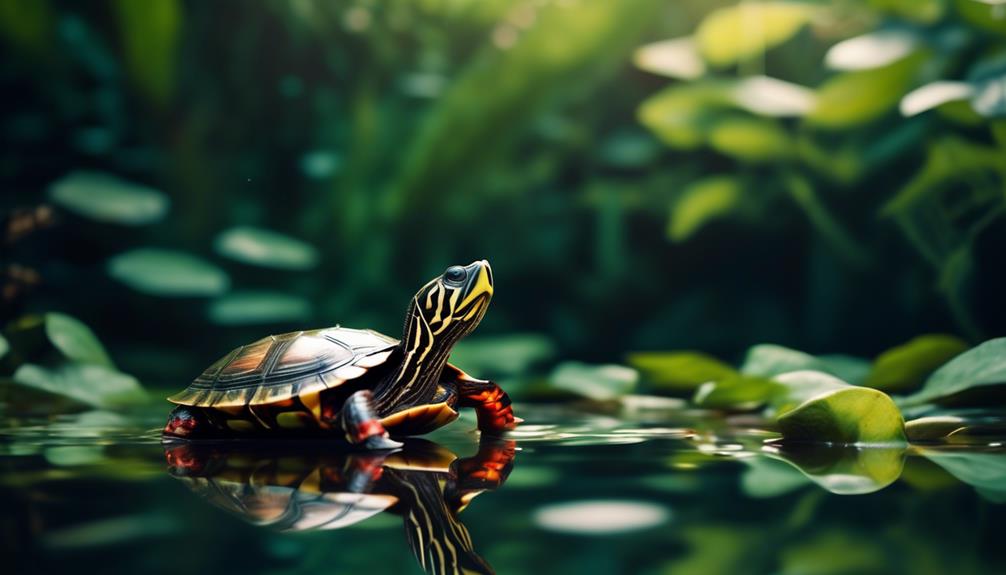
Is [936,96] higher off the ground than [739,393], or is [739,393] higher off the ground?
[936,96]

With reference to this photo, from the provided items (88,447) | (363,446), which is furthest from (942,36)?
(88,447)

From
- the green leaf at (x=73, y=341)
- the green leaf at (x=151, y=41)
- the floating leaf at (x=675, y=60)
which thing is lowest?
the green leaf at (x=73, y=341)

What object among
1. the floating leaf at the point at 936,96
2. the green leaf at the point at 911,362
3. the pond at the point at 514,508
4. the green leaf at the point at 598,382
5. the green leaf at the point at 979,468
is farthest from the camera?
the green leaf at the point at 598,382

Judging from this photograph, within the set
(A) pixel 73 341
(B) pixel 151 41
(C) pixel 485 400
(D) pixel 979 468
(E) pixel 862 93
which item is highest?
(B) pixel 151 41

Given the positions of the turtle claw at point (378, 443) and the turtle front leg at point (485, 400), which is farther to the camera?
the turtle front leg at point (485, 400)

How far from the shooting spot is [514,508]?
71 cm

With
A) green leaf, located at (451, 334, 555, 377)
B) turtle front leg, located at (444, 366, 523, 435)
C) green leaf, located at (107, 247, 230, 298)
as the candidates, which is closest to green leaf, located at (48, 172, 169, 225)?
green leaf, located at (107, 247, 230, 298)

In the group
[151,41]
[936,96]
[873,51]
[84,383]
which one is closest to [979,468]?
[936,96]

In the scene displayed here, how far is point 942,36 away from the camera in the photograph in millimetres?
2199

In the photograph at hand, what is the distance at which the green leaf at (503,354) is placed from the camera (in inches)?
97.5

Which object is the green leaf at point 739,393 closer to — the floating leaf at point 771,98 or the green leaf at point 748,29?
the floating leaf at point 771,98

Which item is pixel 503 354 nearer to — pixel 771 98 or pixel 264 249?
pixel 264 249

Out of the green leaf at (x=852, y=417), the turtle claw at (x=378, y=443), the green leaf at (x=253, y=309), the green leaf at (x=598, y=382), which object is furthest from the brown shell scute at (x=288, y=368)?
the green leaf at (x=253, y=309)

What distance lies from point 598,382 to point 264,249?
4.05 ft
